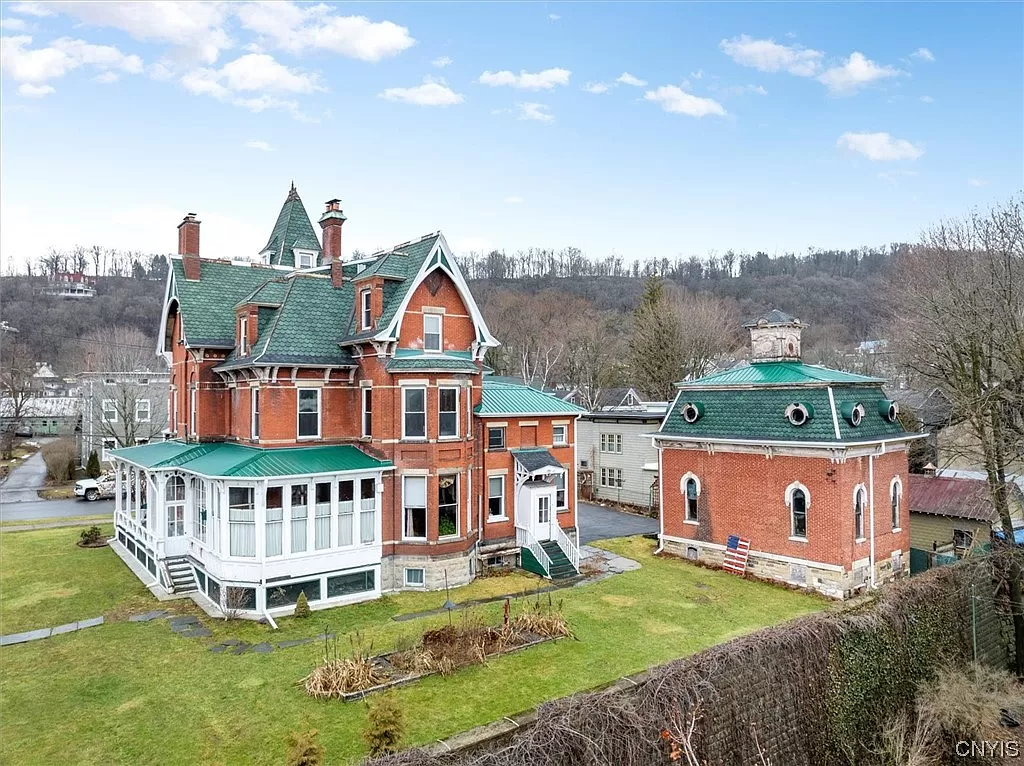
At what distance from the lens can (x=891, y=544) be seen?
71.2 feet

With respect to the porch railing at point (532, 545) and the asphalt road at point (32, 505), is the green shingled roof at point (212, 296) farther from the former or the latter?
the asphalt road at point (32, 505)

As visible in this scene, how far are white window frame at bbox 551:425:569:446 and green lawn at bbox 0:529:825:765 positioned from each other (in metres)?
6.23

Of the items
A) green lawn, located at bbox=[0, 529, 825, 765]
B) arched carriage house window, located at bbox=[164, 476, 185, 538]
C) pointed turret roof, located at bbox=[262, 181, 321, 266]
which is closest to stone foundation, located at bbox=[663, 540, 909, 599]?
green lawn, located at bbox=[0, 529, 825, 765]

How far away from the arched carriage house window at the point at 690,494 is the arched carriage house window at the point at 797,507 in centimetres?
376

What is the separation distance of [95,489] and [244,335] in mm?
Result: 24968

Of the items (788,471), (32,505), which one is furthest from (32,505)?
(788,471)

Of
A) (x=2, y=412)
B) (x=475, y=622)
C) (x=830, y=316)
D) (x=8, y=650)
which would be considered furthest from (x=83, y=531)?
(x=830, y=316)

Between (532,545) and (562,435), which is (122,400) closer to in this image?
(562,435)

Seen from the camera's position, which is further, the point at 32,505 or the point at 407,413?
the point at 32,505

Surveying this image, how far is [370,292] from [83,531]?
18.5 meters

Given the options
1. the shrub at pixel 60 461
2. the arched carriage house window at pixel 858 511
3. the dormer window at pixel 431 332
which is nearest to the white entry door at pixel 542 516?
the dormer window at pixel 431 332

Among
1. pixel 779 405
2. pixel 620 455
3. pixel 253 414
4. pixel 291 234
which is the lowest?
pixel 620 455

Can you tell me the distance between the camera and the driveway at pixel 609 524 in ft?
94.9

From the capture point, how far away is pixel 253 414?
2114 centimetres
